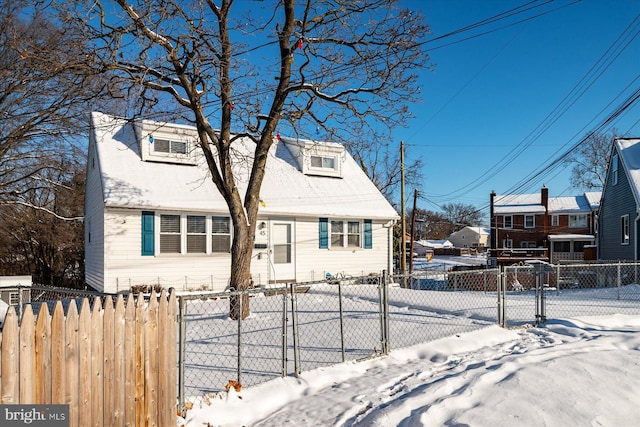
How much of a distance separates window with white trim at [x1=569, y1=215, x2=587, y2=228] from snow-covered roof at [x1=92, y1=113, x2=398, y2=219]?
104ft

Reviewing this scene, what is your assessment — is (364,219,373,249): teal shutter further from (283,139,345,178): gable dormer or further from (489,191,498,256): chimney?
(489,191,498,256): chimney

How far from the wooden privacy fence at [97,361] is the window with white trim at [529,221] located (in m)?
43.8

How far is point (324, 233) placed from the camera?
16.5 meters

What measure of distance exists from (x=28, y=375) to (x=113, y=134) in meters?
13.4

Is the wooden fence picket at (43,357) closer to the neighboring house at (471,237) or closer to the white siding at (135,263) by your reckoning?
the white siding at (135,263)

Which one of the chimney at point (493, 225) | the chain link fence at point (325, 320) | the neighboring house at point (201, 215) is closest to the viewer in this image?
the chain link fence at point (325, 320)

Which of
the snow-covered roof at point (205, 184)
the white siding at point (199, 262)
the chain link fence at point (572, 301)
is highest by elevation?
the snow-covered roof at point (205, 184)

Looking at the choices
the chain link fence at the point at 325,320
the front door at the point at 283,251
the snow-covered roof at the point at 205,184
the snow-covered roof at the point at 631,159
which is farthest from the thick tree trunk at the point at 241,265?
the snow-covered roof at the point at 631,159

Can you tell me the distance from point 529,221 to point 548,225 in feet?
5.57

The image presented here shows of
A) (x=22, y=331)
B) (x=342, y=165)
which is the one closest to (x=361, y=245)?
(x=342, y=165)

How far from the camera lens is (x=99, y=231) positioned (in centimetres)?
1379

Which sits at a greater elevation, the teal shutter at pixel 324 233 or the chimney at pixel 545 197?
the chimney at pixel 545 197

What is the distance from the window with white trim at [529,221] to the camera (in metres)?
42.1

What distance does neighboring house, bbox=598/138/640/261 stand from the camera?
61.9 ft
